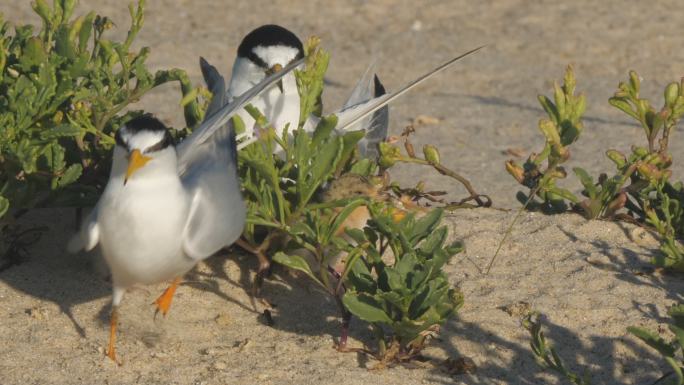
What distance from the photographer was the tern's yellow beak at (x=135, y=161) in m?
3.10

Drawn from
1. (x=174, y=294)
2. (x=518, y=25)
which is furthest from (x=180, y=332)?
(x=518, y=25)

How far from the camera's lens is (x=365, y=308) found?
3102 mm

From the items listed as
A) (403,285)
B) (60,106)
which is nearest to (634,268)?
(403,285)

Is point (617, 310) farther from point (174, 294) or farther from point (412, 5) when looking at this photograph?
point (412, 5)

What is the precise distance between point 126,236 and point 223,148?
430 mm

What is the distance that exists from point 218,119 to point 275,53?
4.22 ft

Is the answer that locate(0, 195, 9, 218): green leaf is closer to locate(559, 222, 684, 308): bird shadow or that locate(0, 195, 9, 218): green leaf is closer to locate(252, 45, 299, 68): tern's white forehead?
locate(252, 45, 299, 68): tern's white forehead

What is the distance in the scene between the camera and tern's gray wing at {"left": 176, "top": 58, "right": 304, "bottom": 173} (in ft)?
11.0

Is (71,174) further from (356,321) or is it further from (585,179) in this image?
(585,179)

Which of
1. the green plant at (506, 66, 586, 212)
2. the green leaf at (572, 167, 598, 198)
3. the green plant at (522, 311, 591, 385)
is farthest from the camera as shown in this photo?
the green leaf at (572, 167, 598, 198)

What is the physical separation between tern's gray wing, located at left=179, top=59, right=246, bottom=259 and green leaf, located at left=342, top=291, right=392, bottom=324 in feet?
1.41

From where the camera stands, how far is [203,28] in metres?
7.85

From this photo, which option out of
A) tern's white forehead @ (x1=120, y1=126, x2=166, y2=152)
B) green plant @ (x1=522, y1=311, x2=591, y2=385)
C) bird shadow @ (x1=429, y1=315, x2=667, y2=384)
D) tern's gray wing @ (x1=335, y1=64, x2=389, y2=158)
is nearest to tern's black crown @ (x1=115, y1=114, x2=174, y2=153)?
tern's white forehead @ (x1=120, y1=126, x2=166, y2=152)

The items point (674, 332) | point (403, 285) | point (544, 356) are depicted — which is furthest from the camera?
point (403, 285)
